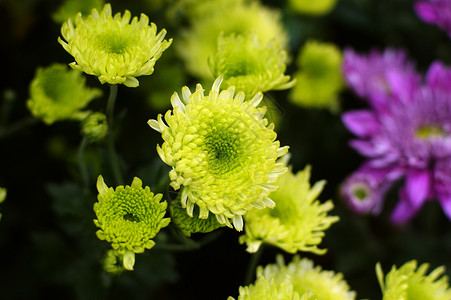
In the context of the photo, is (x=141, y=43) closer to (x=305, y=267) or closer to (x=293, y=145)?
(x=305, y=267)

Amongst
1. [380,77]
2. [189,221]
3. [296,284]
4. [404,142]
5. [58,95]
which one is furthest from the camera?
[380,77]

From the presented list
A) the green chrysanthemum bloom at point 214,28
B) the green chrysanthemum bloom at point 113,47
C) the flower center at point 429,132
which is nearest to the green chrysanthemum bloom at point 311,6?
the green chrysanthemum bloom at point 214,28

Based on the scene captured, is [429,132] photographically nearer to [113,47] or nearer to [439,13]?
[439,13]

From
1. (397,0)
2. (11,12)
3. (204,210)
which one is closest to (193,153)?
(204,210)

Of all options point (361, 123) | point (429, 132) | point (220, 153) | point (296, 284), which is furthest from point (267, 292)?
point (429, 132)

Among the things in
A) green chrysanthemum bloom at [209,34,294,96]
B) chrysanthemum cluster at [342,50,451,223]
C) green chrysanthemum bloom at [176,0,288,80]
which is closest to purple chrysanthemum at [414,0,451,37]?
chrysanthemum cluster at [342,50,451,223]

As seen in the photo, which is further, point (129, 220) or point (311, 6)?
point (311, 6)
